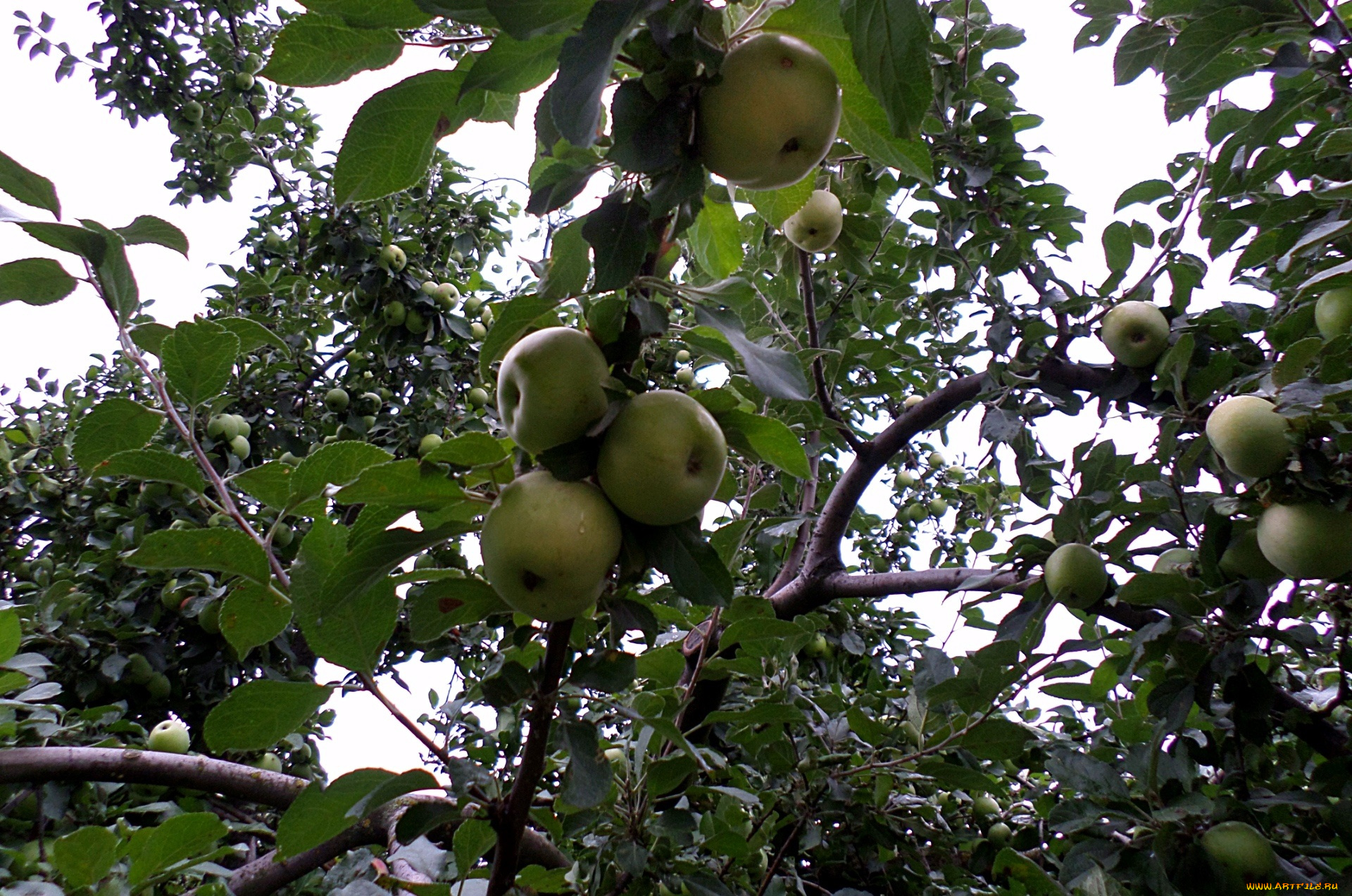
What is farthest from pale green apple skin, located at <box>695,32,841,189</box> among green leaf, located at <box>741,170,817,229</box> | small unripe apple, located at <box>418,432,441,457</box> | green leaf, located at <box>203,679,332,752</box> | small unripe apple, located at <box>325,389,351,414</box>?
small unripe apple, located at <box>325,389,351,414</box>

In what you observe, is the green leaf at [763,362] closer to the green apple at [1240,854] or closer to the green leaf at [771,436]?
the green leaf at [771,436]

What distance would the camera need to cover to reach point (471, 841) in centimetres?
118

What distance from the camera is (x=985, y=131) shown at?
6.75ft

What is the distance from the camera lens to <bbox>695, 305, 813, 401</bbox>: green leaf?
81cm

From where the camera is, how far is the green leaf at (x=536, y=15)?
0.70 m

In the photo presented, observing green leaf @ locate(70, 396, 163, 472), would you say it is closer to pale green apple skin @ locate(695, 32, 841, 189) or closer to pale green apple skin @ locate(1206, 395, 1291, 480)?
pale green apple skin @ locate(695, 32, 841, 189)

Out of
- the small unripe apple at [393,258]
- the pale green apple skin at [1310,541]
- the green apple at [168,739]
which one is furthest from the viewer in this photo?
the small unripe apple at [393,258]

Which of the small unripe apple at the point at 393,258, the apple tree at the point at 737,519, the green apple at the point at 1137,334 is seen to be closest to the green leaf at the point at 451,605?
the apple tree at the point at 737,519

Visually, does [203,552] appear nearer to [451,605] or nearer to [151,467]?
[151,467]

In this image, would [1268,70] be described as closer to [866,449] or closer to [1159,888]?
[866,449]

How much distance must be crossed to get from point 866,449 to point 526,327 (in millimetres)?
1353

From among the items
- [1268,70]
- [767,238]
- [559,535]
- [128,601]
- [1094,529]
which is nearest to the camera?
[559,535]

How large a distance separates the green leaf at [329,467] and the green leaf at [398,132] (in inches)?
11.4

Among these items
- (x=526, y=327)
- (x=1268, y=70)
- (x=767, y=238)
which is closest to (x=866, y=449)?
(x=767, y=238)
